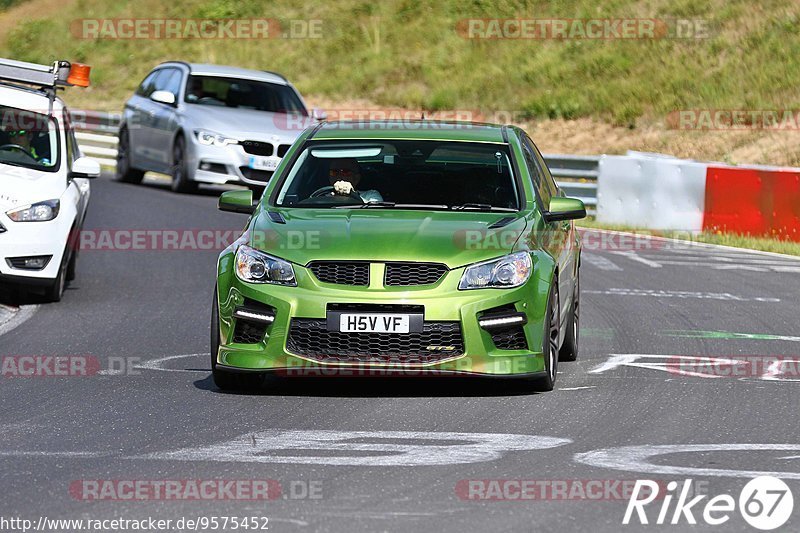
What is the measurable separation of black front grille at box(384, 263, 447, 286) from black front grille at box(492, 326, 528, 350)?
47cm

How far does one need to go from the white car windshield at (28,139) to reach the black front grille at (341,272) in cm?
592

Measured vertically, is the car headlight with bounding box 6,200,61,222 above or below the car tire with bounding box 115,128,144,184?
above

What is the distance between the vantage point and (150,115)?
989 inches

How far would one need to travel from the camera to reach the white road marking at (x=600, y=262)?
17.8 m

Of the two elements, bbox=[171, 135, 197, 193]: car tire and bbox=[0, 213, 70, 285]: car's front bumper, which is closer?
bbox=[0, 213, 70, 285]: car's front bumper

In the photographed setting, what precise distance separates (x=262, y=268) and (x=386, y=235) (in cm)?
71

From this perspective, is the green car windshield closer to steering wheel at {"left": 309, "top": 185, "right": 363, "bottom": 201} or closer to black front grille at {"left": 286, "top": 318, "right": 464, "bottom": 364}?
steering wheel at {"left": 309, "top": 185, "right": 363, "bottom": 201}

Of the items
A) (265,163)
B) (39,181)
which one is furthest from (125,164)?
(39,181)

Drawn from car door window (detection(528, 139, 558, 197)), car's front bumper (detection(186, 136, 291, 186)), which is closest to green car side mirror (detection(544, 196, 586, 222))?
car door window (detection(528, 139, 558, 197))

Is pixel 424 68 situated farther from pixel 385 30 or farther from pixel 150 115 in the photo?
pixel 150 115

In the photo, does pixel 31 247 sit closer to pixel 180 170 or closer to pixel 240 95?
pixel 180 170

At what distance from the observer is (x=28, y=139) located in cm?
1470

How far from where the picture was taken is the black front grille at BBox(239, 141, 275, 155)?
2328 centimetres

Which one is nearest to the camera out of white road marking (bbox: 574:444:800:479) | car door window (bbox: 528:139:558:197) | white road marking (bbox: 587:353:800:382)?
white road marking (bbox: 574:444:800:479)
